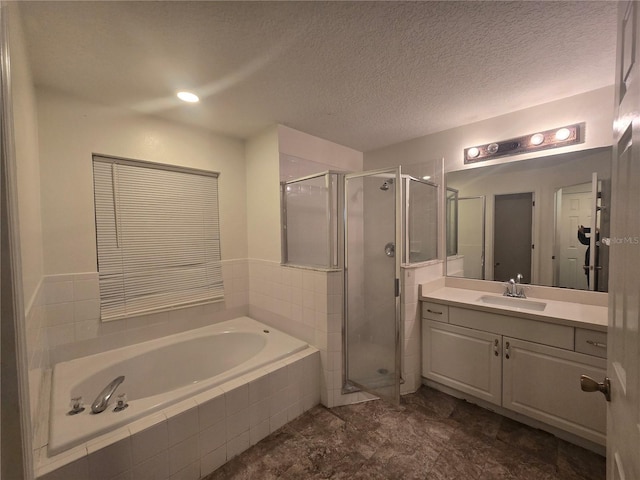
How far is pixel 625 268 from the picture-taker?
62 cm

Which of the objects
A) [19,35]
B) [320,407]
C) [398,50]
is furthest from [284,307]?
[19,35]

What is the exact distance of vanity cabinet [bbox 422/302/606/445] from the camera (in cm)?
153

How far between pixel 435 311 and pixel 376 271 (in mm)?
587

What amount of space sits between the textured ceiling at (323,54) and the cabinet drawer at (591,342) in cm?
157

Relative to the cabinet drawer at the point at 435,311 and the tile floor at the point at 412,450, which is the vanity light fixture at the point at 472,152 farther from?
the tile floor at the point at 412,450

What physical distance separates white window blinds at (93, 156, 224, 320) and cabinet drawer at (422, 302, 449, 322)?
195cm

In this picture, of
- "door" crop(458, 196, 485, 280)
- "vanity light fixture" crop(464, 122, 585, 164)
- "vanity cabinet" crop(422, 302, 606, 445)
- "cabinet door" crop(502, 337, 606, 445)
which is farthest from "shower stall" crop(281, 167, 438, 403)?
"cabinet door" crop(502, 337, 606, 445)

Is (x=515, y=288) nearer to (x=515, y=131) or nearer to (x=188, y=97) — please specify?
(x=515, y=131)

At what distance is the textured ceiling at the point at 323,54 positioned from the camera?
1142 millimetres

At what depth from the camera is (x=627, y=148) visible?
637 millimetres

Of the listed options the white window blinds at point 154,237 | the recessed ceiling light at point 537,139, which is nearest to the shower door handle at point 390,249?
the recessed ceiling light at point 537,139

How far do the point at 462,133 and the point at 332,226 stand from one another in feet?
4.98

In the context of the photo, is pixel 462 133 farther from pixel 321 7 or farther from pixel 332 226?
pixel 321 7

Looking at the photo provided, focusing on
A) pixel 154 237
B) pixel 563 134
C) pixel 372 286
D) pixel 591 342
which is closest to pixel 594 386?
pixel 591 342
